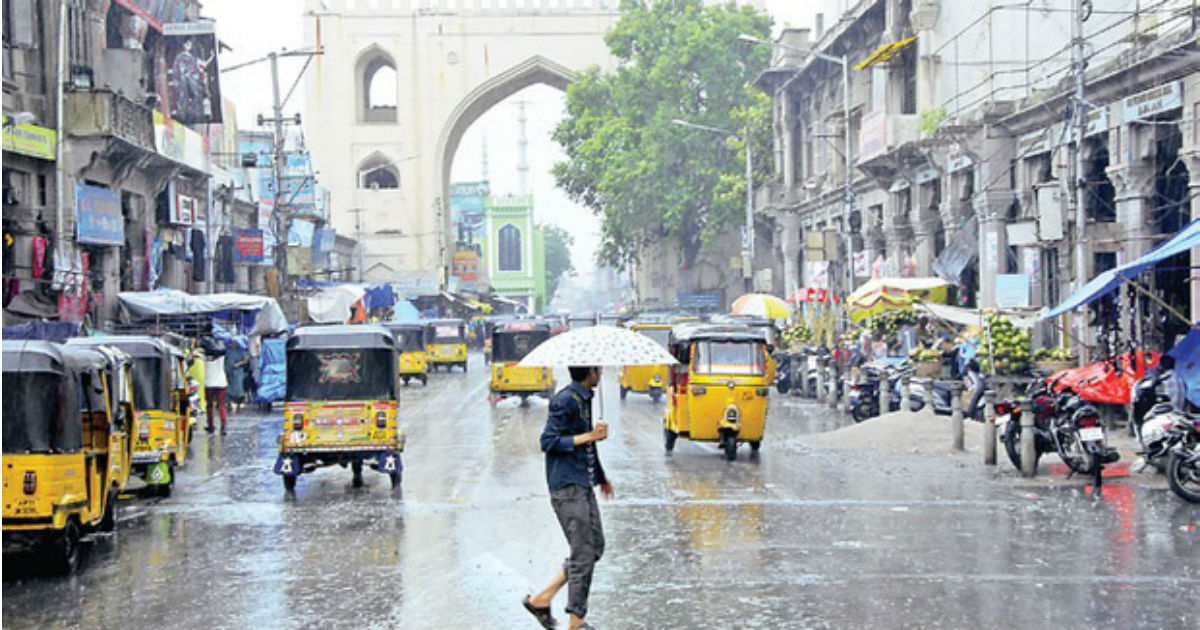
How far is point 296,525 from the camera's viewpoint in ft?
45.6

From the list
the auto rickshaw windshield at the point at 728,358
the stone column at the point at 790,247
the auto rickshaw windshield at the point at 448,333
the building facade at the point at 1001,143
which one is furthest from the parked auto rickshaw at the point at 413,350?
the auto rickshaw windshield at the point at 728,358

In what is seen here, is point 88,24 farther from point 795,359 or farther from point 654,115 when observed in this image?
point 654,115

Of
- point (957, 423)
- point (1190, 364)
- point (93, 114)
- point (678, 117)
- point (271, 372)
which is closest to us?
point (1190, 364)

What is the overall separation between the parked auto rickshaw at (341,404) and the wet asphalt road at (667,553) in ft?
1.28

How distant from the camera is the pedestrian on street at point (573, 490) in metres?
8.79

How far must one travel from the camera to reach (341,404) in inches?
674

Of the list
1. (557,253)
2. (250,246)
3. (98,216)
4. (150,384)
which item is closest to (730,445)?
(150,384)

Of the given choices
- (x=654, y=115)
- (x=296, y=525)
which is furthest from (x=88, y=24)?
(x=654, y=115)

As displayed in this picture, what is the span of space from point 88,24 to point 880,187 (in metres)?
22.0

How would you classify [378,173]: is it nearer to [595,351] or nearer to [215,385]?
[215,385]

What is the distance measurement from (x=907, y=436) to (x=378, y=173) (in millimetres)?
62953

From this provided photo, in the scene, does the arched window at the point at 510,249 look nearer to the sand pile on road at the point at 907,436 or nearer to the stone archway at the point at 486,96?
the stone archway at the point at 486,96

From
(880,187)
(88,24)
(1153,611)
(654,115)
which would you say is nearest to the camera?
(1153,611)

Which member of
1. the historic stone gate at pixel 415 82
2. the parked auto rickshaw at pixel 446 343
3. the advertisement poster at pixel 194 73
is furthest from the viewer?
the historic stone gate at pixel 415 82
